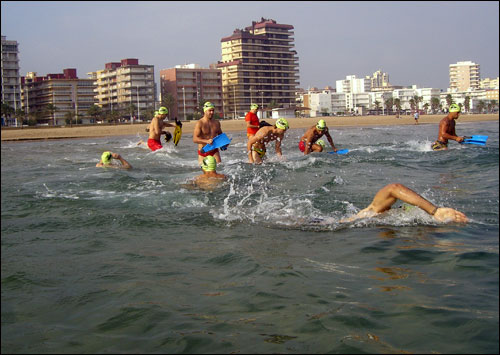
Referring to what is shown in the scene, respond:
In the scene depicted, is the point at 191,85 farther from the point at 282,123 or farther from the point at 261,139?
the point at 282,123

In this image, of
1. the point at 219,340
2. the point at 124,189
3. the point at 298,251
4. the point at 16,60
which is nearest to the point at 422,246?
the point at 298,251

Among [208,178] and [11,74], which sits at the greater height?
[11,74]

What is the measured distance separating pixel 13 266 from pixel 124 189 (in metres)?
5.49

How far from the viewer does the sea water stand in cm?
368

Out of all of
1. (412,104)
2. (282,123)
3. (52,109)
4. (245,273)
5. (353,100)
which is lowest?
(245,273)

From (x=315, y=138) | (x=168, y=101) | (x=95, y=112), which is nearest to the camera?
(x=315, y=138)

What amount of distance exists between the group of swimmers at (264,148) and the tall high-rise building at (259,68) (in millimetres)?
97642

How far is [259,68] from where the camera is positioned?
5022 inches

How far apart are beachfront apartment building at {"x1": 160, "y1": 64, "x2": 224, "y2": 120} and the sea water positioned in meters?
99.1

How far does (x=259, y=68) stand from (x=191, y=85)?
24583mm

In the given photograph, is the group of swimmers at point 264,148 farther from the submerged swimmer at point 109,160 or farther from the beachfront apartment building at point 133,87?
the beachfront apartment building at point 133,87

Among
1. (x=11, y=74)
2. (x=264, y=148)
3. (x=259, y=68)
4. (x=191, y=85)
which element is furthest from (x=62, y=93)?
(x=264, y=148)

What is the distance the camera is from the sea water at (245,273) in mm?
3678

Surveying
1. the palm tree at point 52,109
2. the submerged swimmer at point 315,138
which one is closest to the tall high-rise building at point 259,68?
the palm tree at point 52,109
